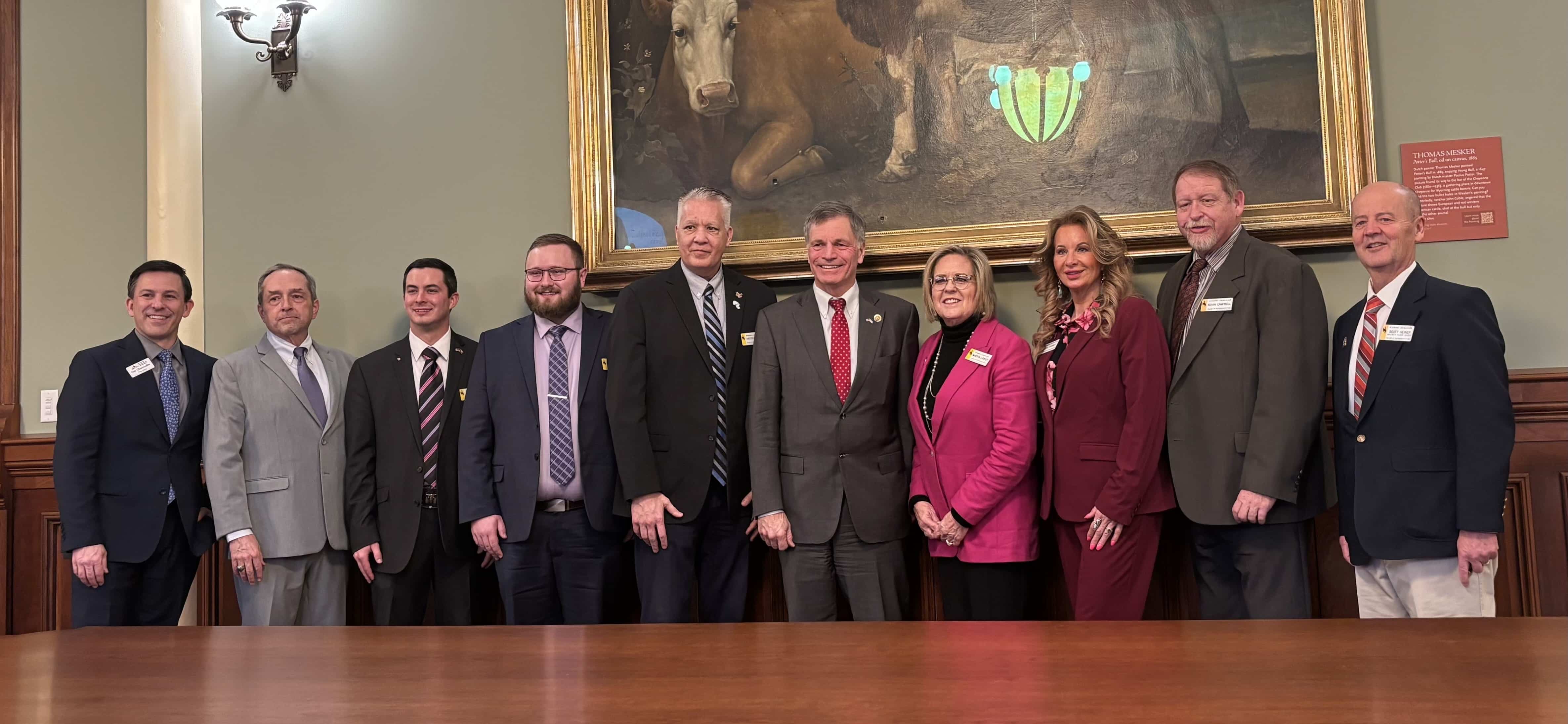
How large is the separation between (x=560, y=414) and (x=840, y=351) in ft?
3.27

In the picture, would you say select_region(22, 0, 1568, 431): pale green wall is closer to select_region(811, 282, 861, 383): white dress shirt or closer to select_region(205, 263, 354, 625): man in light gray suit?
select_region(205, 263, 354, 625): man in light gray suit

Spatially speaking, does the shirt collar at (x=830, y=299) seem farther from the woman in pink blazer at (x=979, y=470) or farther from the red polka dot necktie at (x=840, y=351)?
the woman in pink blazer at (x=979, y=470)

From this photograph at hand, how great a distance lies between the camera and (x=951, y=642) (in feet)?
4.99

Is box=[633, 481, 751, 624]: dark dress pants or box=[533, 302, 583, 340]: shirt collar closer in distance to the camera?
box=[633, 481, 751, 624]: dark dress pants

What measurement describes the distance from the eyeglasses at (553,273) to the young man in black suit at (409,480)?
0.36 meters

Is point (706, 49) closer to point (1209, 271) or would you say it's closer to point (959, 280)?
point (959, 280)

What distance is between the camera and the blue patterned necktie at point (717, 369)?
3473 mm

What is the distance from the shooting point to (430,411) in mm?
3762

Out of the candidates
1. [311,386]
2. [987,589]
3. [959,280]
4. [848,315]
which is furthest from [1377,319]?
[311,386]

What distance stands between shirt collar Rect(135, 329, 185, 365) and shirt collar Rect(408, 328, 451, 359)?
835 mm

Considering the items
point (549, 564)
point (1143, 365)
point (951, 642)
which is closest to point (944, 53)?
point (1143, 365)

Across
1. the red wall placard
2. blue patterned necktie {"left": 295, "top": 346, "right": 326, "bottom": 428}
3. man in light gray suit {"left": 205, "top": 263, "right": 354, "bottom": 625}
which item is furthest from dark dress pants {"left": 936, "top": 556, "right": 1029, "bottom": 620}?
blue patterned necktie {"left": 295, "top": 346, "right": 326, "bottom": 428}

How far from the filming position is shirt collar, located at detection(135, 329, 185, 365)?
379 centimetres

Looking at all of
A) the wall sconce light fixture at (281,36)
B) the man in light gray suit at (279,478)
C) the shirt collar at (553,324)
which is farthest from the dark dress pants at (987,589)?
the wall sconce light fixture at (281,36)
